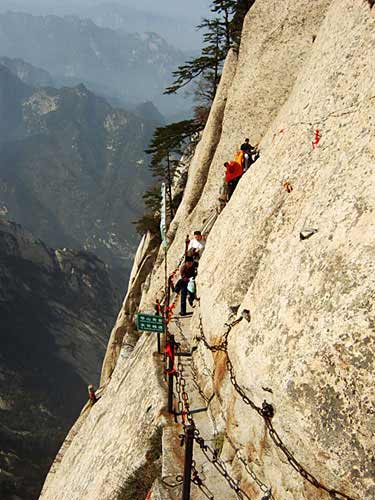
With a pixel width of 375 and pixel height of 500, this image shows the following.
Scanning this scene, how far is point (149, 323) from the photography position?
12.3 metres

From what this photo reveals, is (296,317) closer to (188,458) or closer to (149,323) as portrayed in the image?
(188,458)

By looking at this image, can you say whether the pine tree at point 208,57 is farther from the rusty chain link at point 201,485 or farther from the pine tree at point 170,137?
the rusty chain link at point 201,485

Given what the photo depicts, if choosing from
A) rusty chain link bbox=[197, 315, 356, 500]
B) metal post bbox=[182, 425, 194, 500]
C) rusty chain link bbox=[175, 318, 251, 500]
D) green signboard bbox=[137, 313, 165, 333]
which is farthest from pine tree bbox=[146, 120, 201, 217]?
metal post bbox=[182, 425, 194, 500]

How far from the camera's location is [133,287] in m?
37.5

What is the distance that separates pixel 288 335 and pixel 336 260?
161 cm

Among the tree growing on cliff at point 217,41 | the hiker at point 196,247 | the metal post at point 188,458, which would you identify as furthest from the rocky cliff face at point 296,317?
the tree growing on cliff at point 217,41

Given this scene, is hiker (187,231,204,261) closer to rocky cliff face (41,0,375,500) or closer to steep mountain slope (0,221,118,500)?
rocky cliff face (41,0,375,500)

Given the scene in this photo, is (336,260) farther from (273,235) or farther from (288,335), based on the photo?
(273,235)

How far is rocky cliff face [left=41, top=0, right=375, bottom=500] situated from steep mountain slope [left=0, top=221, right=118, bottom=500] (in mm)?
56176

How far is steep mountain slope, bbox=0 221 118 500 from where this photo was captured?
72.6 metres

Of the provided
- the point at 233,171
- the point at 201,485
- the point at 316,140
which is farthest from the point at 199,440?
the point at 233,171

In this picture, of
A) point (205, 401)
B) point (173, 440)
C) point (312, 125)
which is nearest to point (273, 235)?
point (312, 125)

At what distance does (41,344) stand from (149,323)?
114 m

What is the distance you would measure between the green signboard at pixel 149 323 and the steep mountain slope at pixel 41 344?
56.1 metres
